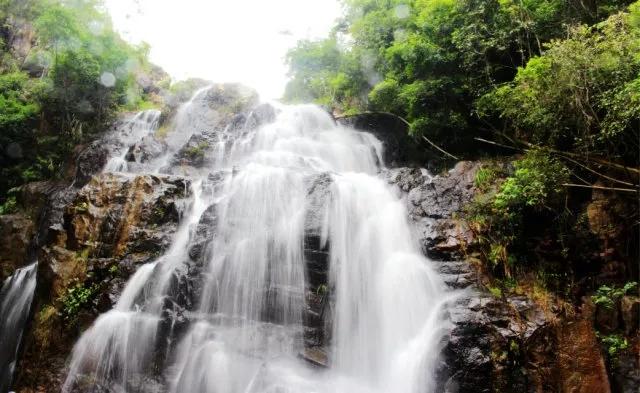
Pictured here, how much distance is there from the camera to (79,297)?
8.92m

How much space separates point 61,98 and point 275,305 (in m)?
15.2

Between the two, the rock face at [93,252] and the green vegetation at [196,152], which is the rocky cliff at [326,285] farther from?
the green vegetation at [196,152]

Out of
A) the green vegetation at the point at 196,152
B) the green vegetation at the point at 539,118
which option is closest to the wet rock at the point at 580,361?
the green vegetation at the point at 539,118

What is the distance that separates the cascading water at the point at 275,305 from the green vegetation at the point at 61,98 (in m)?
10.7

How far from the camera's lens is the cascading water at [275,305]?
6953 millimetres

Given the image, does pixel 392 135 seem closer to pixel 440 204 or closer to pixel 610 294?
pixel 440 204

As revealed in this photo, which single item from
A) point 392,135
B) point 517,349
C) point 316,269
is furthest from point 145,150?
point 517,349

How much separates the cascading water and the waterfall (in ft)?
10.1

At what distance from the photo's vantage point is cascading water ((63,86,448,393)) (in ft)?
22.8

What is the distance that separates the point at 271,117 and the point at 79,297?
10829 mm

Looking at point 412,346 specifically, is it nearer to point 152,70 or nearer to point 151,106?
point 151,106

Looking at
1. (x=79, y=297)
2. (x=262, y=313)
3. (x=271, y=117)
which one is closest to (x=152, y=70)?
(x=271, y=117)

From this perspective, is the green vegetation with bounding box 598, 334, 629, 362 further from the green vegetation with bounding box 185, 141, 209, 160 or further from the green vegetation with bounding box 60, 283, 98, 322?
the green vegetation with bounding box 185, 141, 209, 160

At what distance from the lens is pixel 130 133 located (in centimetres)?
1780
